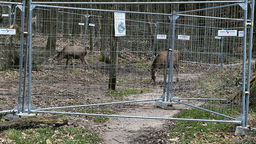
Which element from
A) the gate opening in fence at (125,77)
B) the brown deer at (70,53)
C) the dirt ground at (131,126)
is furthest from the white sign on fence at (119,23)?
the brown deer at (70,53)

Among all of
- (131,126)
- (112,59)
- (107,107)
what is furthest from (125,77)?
(131,126)

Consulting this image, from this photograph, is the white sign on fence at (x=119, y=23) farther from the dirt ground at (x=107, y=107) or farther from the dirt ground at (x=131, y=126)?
the dirt ground at (x=131, y=126)

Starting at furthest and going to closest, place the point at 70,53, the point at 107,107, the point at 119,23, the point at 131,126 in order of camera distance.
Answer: the point at 70,53, the point at 107,107, the point at 119,23, the point at 131,126

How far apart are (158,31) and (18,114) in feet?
52.0

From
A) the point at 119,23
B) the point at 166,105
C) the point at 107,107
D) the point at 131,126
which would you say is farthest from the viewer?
the point at 166,105

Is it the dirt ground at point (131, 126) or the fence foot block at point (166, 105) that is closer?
the dirt ground at point (131, 126)

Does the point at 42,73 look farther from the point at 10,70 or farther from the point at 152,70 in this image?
the point at 152,70

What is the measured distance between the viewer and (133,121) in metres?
7.53

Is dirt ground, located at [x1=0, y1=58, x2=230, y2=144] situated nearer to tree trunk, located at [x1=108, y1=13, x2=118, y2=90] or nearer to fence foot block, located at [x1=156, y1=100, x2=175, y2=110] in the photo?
fence foot block, located at [x1=156, y1=100, x2=175, y2=110]

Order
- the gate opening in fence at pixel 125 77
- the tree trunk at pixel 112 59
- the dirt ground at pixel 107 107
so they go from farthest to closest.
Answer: the tree trunk at pixel 112 59 < the dirt ground at pixel 107 107 < the gate opening in fence at pixel 125 77

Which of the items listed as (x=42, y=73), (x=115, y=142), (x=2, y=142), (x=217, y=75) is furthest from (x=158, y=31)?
(x=2, y=142)

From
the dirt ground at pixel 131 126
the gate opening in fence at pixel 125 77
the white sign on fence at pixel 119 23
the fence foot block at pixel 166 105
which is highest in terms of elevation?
the white sign on fence at pixel 119 23

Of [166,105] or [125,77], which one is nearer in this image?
[166,105]

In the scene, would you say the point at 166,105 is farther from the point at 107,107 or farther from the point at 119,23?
the point at 119,23
